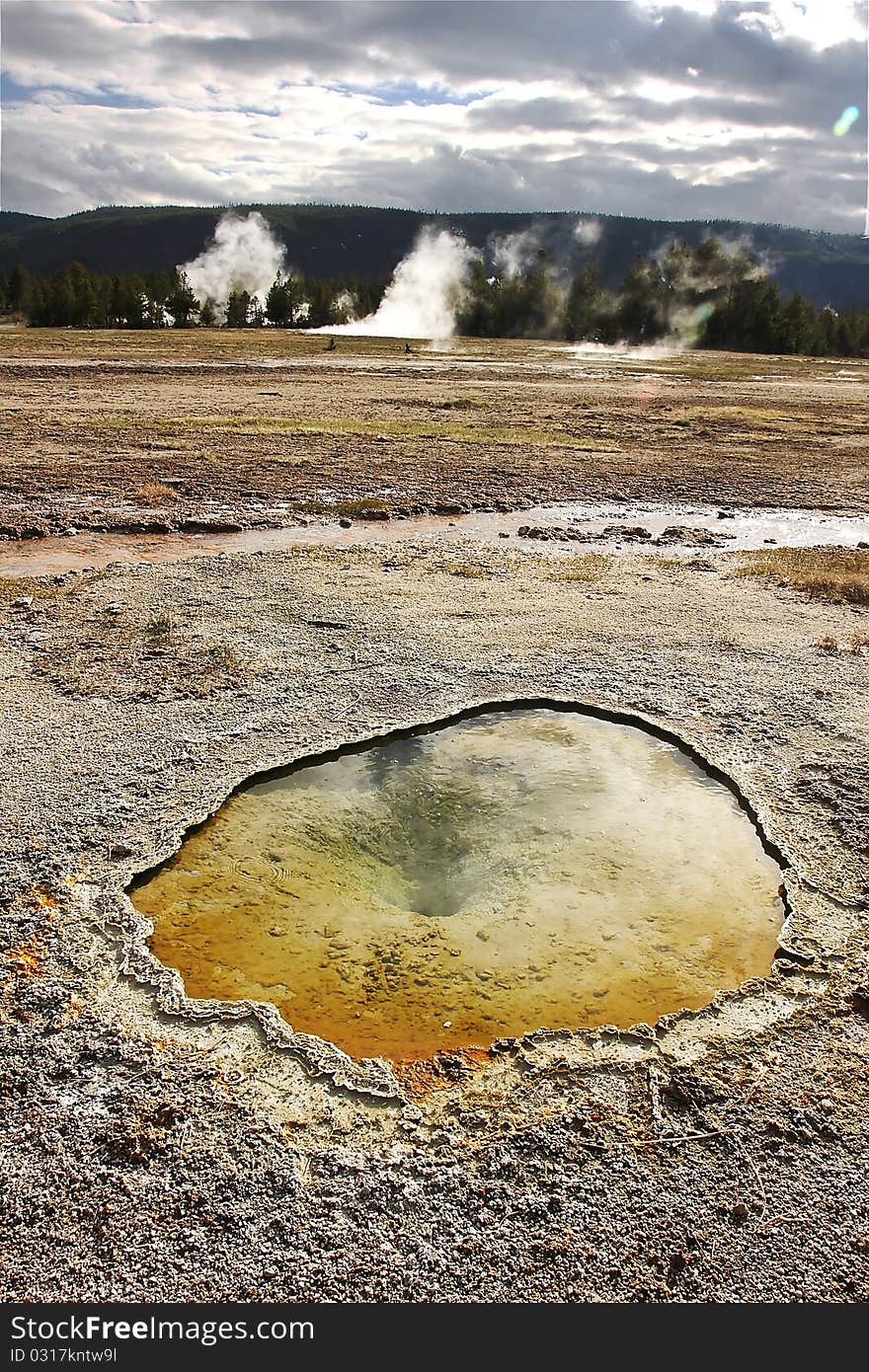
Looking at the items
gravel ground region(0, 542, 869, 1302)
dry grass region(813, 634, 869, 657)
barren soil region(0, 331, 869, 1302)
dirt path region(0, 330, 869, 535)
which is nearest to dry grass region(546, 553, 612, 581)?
barren soil region(0, 331, 869, 1302)

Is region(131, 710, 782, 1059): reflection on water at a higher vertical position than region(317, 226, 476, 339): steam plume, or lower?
lower

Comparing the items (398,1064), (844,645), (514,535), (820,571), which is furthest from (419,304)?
(398,1064)

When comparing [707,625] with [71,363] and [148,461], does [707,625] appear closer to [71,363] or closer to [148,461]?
[148,461]

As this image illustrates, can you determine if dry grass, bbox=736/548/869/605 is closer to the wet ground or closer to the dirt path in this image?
the wet ground

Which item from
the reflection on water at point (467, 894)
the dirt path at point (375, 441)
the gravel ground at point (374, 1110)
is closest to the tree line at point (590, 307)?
the dirt path at point (375, 441)

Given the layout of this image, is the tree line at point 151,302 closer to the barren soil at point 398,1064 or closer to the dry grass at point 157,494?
the dry grass at point 157,494

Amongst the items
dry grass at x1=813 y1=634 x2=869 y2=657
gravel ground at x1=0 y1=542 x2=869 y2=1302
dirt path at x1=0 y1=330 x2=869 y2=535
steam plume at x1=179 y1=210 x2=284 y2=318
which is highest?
steam plume at x1=179 y1=210 x2=284 y2=318
